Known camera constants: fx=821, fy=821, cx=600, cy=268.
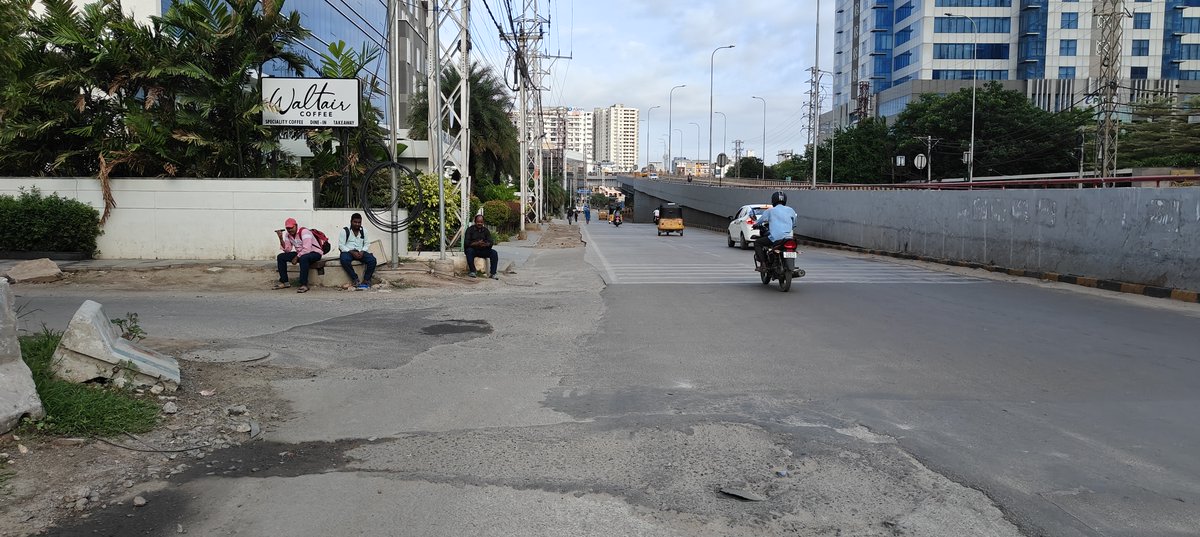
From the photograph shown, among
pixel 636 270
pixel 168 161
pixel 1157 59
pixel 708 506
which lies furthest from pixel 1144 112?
pixel 708 506

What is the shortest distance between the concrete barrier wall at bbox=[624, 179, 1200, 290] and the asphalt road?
2.75 metres

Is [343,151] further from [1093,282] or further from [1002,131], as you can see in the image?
[1002,131]

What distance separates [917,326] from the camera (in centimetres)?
1041

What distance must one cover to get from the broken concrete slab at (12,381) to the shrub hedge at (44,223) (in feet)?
42.3

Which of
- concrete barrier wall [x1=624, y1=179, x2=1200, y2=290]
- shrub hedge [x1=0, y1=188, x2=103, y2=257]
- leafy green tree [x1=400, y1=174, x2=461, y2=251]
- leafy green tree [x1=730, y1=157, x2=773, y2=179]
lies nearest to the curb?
concrete barrier wall [x1=624, y1=179, x2=1200, y2=290]

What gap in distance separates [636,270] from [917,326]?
9.31m

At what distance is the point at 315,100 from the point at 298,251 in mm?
3891

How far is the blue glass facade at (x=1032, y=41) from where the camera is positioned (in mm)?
78375

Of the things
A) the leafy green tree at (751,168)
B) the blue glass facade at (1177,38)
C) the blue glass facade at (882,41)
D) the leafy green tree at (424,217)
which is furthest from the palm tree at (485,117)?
the leafy green tree at (751,168)

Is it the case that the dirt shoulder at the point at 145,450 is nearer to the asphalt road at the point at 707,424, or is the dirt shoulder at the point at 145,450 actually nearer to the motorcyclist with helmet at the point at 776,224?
the asphalt road at the point at 707,424

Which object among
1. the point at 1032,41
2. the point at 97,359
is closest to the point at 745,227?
the point at 97,359

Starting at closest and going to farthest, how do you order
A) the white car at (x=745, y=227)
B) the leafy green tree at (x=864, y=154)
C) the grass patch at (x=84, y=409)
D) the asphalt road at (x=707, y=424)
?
the asphalt road at (x=707, y=424)
the grass patch at (x=84, y=409)
the white car at (x=745, y=227)
the leafy green tree at (x=864, y=154)

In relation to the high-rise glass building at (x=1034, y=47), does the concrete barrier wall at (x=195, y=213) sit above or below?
below

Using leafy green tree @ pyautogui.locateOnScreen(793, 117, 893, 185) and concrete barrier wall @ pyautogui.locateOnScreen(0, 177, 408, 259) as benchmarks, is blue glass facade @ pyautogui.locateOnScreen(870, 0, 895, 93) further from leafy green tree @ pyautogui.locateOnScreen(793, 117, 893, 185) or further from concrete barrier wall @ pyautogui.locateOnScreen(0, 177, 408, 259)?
concrete barrier wall @ pyautogui.locateOnScreen(0, 177, 408, 259)
